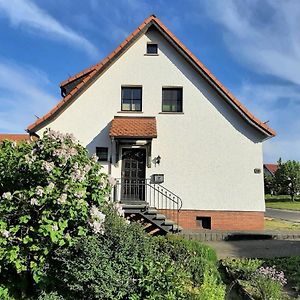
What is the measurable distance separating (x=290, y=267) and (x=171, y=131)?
29.0ft

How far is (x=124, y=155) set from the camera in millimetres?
16750

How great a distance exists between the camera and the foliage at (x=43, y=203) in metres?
5.72

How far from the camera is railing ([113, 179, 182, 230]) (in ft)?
54.0

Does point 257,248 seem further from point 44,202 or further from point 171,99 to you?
point 44,202

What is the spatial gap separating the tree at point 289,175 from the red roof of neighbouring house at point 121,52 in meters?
41.3

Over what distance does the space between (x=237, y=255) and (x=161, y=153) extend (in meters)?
6.55

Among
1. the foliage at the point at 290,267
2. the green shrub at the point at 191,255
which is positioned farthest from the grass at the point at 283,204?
the green shrub at the point at 191,255

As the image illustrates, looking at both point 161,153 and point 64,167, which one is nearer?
point 64,167

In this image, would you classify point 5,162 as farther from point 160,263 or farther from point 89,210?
point 160,263

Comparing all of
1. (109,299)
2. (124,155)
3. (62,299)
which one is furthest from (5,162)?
(124,155)

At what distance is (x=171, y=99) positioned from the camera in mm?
17141

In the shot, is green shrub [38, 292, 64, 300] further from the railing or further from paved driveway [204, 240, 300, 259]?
the railing

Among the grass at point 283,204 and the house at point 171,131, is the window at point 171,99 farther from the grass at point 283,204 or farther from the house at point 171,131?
the grass at point 283,204

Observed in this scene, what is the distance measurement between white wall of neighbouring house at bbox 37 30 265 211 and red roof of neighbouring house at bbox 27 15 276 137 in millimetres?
258
